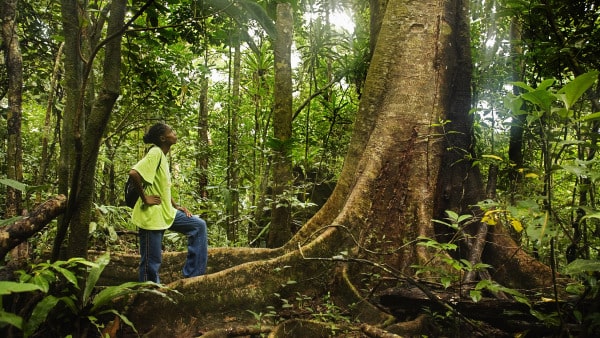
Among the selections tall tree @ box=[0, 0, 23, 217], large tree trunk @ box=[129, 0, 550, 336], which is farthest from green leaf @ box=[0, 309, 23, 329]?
tall tree @ box=[0, 0, 23, 217]

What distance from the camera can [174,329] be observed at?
3.35 meters

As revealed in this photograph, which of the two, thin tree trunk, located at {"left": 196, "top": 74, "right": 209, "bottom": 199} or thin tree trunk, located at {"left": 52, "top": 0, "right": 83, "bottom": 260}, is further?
thin tree trunk, located at {"left": 196, "top": 74, "right": 209, "bottom": 199}

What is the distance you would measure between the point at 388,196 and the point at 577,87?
239cm

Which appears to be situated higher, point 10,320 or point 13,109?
point 13,109

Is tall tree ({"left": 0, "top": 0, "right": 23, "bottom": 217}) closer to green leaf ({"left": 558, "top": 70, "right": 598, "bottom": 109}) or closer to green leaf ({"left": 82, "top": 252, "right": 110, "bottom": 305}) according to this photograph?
green leaf ({"left": 82, "top": 252, "right": 110, "bottom": 305})

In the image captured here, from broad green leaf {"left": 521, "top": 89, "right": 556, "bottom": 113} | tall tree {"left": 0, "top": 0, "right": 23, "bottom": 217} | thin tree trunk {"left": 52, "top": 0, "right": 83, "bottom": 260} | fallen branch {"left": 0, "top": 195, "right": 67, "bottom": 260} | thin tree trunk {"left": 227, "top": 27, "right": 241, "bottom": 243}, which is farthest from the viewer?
thin tree trunk {"left": 227, "top": 27, "right": 241, "bottom": 243}

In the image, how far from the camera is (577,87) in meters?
1.63

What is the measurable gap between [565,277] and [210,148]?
21.5ft

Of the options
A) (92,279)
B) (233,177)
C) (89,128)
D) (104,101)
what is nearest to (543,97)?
(104,101)

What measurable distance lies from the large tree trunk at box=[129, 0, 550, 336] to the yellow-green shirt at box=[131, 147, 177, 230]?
2.68 ft

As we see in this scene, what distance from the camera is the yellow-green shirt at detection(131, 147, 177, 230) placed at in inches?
155

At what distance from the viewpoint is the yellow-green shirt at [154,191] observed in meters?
3.94

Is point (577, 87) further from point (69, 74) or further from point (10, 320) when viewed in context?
point (69, 74)

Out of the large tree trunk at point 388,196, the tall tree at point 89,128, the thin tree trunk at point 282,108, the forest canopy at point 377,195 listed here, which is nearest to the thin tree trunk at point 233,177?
the forest canopy at point 377,195
